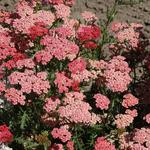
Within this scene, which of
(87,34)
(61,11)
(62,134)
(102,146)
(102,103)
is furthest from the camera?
(61,11)

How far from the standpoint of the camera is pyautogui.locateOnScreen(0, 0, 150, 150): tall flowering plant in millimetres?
6184

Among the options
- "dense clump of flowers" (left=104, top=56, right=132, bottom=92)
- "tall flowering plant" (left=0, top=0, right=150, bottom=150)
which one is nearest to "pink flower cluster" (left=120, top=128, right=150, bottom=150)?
"tall flowering plant" (left=0, top=0, right=150, bottom=150)

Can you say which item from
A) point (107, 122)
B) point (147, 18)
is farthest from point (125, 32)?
point (147, 18)

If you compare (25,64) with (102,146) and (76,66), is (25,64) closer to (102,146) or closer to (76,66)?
(76,66)

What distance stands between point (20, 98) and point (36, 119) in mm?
667

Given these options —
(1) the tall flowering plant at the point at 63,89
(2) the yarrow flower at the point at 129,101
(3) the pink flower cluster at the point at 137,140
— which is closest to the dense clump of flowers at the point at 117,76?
(1) the tall flowering plant at the point at 63,89

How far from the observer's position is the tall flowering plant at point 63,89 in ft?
20.3

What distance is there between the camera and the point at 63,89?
622 cm

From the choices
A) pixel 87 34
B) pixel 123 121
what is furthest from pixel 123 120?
pixel 87 34

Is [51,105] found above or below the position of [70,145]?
above

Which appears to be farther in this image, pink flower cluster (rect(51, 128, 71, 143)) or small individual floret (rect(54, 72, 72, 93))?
small individual floret (rect(54, 72, 72, 93))

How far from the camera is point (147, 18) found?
383 inches

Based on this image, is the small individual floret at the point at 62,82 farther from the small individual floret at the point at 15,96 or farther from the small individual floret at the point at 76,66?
the small individual floret at the point at 15,96

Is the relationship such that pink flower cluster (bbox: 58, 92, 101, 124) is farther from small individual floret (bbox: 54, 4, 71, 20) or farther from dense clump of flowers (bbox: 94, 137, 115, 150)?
small individual floret (bbox: 54, 4, 71, 20)
